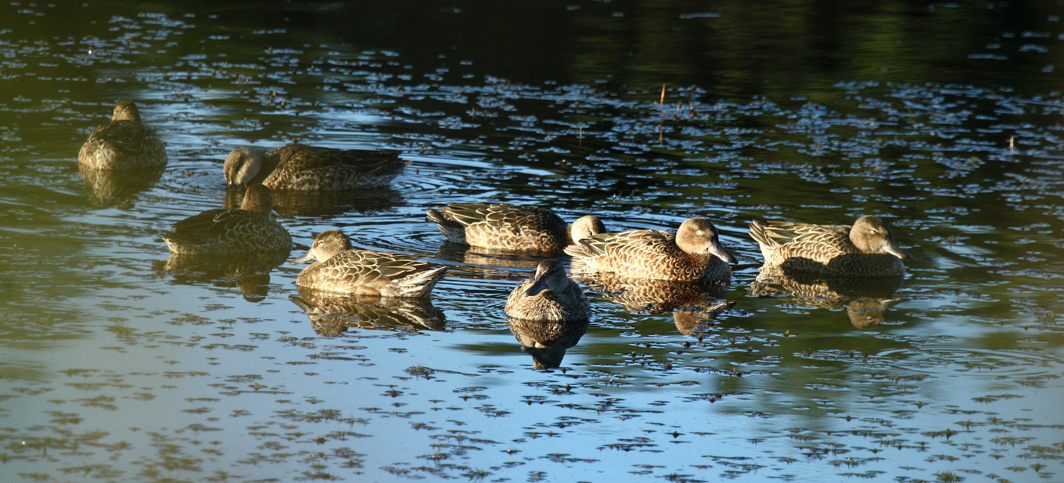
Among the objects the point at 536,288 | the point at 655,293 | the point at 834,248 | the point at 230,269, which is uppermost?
the point at 536,288

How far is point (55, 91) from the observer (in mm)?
20703

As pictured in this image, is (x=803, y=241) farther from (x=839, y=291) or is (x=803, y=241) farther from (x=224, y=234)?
(x=224, y=234)

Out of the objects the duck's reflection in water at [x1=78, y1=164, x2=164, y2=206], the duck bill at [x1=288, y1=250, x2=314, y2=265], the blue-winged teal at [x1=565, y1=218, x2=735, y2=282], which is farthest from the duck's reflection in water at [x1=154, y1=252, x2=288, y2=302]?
the blue-winged teal at [x1=565, y1=218, x2=735, y2=282]

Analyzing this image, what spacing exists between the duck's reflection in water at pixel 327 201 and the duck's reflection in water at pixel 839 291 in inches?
206

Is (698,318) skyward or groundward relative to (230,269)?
groundward

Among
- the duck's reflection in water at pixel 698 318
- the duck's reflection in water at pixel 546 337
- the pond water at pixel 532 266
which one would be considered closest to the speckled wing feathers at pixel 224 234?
the pond water at pixel 532 266

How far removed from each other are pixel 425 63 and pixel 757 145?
8.64 meters

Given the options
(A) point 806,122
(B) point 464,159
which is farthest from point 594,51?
(B) point 464,159

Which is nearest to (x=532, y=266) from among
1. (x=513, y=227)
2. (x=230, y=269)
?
(x=513, y=227)

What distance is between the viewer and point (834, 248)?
40.0ft

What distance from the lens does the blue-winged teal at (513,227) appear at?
42.3ft

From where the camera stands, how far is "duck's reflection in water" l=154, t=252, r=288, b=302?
36.0ft

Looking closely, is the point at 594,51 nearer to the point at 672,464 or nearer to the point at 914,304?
the point at 914,304

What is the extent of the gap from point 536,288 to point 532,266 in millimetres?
2449
